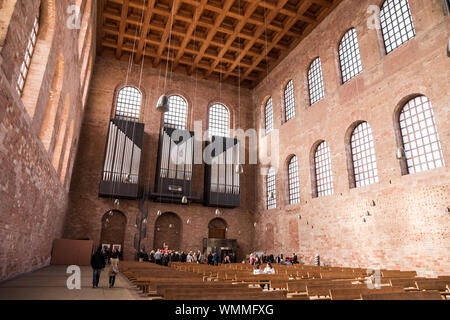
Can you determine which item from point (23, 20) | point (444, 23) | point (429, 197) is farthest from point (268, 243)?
point (23, 20)

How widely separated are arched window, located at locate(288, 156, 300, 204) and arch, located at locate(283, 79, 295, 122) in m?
3.07

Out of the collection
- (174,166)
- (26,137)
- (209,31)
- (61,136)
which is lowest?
(26,137)

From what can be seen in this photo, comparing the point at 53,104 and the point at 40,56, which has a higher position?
the point at 40,56

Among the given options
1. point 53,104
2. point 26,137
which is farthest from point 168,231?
point 26,137

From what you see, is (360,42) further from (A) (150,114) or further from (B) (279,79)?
(A) (150,114)

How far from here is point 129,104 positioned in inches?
889

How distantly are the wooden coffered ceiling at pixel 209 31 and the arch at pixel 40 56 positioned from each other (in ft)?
33.9

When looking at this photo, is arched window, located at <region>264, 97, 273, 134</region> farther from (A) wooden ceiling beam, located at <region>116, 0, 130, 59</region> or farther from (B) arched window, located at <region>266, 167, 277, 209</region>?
(A) wooden ceiling beam, located at <region>116, 0, 130, 59</region>

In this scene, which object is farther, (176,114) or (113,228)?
(176,114)

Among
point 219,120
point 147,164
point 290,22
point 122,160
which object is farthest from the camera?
point 219,120

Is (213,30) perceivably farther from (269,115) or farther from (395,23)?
(395,23)

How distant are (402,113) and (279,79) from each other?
429 inches

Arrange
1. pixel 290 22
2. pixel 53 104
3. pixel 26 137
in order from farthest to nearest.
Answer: pixel 290 22 < pixel 53 104 < pixel 26 137

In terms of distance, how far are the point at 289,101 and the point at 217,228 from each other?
34.5 ft
